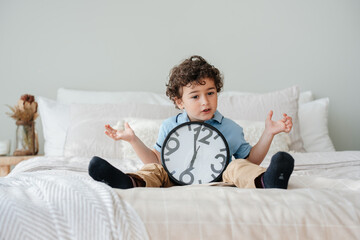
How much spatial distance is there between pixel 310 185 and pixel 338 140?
1.96 m

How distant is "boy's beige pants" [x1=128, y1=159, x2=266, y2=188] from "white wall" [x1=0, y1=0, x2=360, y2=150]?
157 cm

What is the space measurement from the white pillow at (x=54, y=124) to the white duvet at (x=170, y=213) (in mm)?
1442

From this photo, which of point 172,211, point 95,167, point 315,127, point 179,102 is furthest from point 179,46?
point 172,211

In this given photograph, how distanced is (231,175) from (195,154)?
0.17m

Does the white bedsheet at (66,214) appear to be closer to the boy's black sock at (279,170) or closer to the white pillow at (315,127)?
the boy's black sock at (279,170)

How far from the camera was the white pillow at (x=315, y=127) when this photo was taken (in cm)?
239

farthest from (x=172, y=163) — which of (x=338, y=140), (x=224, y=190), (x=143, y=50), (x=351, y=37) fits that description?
(x=351, y=37)

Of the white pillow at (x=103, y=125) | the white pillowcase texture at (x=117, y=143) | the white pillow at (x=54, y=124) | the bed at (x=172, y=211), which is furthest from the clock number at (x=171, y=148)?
the white pillow at (x=54, y=124)

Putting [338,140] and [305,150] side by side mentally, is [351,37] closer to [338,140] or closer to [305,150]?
[338,140]

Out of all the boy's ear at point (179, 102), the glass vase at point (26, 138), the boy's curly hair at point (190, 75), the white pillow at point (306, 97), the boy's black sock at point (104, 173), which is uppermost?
the boy's curly hair at point (190, 75)

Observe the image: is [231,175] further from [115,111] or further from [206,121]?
[115,111]

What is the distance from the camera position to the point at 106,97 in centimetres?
253

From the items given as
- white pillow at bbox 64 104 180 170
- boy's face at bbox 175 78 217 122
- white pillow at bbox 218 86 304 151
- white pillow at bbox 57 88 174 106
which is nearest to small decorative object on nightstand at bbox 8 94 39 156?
white pillow at bbox 57 88 174 106

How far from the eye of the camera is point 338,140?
9.53 feet
